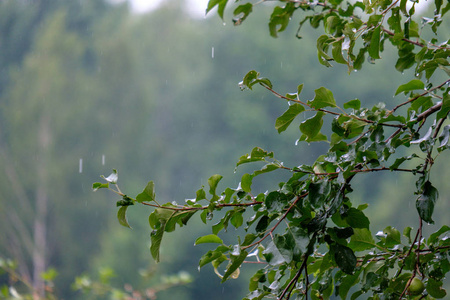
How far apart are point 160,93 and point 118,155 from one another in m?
2.25

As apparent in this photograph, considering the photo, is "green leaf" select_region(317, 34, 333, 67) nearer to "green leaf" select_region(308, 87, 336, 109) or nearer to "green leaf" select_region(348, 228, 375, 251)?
"green leaf" select_region(308, 87, 336, 109)

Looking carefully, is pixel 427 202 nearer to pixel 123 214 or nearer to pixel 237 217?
pixel 237 217

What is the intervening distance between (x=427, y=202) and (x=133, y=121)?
12.0 m

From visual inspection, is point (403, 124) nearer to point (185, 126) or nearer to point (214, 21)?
point (185, 126)

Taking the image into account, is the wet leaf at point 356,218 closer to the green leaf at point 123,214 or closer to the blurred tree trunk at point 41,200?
the green leaf at point 123,214

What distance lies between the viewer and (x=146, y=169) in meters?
12.2

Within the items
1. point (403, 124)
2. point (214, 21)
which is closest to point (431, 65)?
point (403, 124)

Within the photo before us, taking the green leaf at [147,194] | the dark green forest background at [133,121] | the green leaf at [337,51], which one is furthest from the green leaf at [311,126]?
the dark green forest background at [133,121]

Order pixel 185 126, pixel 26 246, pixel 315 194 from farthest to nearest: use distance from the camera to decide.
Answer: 1. pixel 185 126
2. pixel 26 246
3. pixel 315 194

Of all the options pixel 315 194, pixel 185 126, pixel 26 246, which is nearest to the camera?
pixel 315 194

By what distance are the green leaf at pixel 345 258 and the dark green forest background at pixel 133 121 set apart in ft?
29.3

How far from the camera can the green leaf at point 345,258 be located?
2.34 feet

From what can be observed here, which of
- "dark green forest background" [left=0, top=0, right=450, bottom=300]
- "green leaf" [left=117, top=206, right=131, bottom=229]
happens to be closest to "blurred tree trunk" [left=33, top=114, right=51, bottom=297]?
"dark green forest background" [left=0, top=0, right=450, bottom=300]

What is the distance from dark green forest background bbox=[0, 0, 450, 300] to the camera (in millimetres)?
10922
